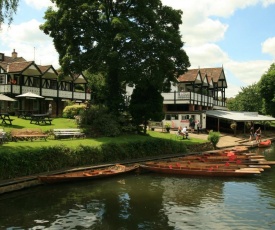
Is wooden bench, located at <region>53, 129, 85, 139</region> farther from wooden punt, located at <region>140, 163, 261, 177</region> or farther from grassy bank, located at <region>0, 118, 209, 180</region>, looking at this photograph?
wooden punt, located at <region>140, 163, 261, 177</region>

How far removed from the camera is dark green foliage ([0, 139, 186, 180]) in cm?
1712

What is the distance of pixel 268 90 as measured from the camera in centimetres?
6250

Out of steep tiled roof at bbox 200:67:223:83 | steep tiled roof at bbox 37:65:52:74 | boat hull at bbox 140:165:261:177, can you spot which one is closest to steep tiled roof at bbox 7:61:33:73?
steep tiled roof at bbox 37:65:52:74

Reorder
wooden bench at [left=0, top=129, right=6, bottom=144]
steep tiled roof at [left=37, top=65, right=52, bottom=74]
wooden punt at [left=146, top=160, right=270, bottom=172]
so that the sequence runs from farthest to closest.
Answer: steep tiled roof at [left=37, top=65, right=52, bottom=74]
wooden punt at [left=146, top=160, right=270, bottom=172]
wooden bench at [left=0, top=129, right=6, bottom=144]

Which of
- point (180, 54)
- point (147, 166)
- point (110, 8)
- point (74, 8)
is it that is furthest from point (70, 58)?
point (147, 166)

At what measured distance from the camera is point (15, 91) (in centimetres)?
4075

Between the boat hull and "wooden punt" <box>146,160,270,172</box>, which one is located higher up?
"wooden punt" <box>146,160,270,172</box>

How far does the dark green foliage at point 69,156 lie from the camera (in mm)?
17125

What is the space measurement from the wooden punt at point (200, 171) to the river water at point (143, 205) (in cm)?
122

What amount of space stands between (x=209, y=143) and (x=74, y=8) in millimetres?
18439

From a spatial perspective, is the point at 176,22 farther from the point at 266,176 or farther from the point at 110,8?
the point at 266,176

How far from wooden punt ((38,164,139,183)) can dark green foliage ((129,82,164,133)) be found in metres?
9.59

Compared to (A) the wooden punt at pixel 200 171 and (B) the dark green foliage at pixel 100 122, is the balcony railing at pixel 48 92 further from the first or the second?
(A) the wooden punt at pixel 200 171

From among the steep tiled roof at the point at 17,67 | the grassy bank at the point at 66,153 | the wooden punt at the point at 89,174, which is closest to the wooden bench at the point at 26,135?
the grassy bank at the point at 66,153
